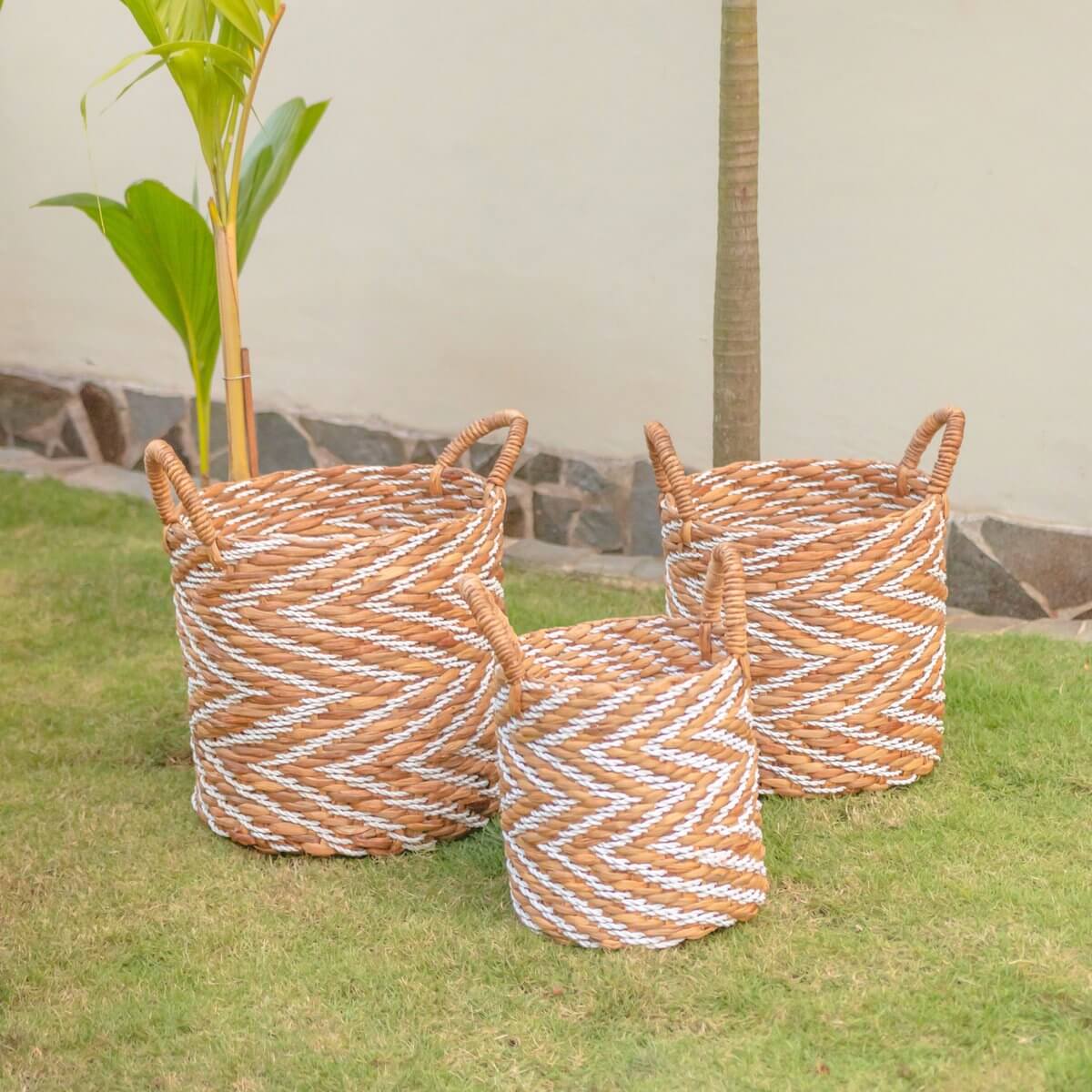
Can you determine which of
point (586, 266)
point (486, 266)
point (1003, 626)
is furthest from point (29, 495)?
point (1003, 626)

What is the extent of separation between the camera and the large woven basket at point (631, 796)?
178 cm

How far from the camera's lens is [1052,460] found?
2867 mm

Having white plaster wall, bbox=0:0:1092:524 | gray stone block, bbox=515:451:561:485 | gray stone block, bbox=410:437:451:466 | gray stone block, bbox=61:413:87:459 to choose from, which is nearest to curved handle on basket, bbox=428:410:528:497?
white plaster wall, bbox=0:0:1092:524

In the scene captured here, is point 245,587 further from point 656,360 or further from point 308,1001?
point 656,360

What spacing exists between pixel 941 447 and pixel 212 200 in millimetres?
1236

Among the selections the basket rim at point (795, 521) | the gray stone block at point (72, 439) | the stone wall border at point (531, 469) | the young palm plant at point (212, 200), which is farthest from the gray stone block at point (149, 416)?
the basket rim at point (795, 521)

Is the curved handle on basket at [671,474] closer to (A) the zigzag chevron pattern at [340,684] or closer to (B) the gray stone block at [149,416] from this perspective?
(A) the zigzag chevron pattern at [340,684]

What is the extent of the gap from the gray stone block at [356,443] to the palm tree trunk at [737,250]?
4.59ft

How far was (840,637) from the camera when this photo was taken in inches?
82.5

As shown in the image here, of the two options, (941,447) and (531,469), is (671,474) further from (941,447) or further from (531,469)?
(531,469)

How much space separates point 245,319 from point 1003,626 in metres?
2.17

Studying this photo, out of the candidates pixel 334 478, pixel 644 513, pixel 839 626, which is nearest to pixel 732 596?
pixel 839 626

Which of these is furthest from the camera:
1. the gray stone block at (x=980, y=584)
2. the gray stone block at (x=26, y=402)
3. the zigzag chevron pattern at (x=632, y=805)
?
the gray stone block at (x=26, y=402)

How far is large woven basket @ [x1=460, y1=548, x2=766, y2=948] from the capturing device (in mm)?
1779
